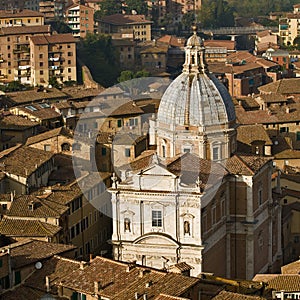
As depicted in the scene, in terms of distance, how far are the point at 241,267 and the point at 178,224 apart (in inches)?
135

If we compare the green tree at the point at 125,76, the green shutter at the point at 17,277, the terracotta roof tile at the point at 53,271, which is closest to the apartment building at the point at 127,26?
the green tree at the point at 125,76

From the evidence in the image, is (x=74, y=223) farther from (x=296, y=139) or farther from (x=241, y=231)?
(x=296, y=139)

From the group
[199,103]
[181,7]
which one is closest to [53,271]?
[199,103]

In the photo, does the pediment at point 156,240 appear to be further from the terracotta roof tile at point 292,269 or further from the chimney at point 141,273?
the chimney at point 141,273

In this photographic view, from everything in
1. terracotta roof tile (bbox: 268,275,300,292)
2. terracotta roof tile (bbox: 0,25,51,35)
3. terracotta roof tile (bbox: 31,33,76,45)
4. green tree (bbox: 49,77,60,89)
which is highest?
terracotta roof tile (bbox: 0,25,51,35)

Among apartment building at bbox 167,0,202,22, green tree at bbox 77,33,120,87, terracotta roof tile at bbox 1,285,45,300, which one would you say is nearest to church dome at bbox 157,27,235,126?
terracotta roof tile at bbox 1,285,45,300

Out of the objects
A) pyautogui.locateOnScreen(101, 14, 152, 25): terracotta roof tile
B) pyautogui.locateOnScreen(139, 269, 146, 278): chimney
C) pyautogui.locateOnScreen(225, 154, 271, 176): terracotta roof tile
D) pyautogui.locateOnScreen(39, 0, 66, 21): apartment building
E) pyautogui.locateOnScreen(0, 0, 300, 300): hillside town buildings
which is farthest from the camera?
pyautogui.locateOnScreen(39, 0, 66, 21): apartment building

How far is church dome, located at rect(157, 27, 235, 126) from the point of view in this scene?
105 feet

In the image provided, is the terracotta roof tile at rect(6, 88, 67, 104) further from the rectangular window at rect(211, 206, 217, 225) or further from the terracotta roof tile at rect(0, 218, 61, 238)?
the rectangular window at rect(211, 206, 217, 225)

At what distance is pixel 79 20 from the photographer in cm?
8094

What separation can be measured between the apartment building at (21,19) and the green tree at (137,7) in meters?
23.1

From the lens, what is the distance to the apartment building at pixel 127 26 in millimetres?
82250

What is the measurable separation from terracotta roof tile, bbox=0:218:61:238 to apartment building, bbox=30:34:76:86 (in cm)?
3615

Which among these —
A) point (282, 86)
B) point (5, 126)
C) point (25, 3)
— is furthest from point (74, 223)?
point (25, 3)
